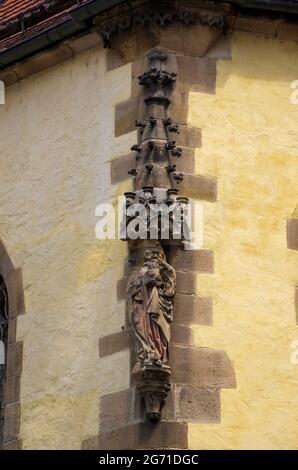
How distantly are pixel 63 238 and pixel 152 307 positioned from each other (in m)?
1.49

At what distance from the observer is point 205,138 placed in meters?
13.3

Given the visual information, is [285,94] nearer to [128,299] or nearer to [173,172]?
[173,172]

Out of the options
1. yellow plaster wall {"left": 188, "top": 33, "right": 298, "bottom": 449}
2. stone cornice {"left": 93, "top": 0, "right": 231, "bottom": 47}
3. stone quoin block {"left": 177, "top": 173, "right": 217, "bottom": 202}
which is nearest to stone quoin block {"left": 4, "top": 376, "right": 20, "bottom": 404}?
yellow plaster wall {"left": 188, "top": 33, "right": 298, "bottom": 449}

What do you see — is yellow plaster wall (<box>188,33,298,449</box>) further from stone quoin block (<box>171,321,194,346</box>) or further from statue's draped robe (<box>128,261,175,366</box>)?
statue's draped robe (<box>128,261,175,366</box>)

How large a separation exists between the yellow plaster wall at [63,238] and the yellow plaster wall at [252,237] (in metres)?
0.76

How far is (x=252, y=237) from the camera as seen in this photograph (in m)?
13.1

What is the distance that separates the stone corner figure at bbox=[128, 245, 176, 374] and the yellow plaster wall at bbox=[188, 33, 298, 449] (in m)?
0.33

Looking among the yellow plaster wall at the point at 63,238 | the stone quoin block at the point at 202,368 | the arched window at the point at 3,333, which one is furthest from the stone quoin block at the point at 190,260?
the arched window at the point at 3,333

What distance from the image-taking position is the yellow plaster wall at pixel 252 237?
41.5 ft

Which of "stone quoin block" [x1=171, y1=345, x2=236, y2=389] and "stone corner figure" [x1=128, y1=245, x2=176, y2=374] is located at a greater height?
"stone corner figure" [x1=128, y1=245, x2=176, y2=374]

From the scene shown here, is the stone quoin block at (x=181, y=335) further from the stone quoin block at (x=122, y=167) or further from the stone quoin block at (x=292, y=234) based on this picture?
the stone quoin block at (x=122, y=167)

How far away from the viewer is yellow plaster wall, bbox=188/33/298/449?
41.5 feet

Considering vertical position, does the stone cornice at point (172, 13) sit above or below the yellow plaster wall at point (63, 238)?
above

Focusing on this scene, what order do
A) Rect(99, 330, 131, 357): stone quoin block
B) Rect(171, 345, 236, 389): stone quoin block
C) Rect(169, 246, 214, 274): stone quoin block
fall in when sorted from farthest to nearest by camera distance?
Rect(169, 246, 214, 274): stone quoin block → Rect(99, 330, 131, 357): stone quoin block → Rect(171, 345, 236, 389): stone quoin block
